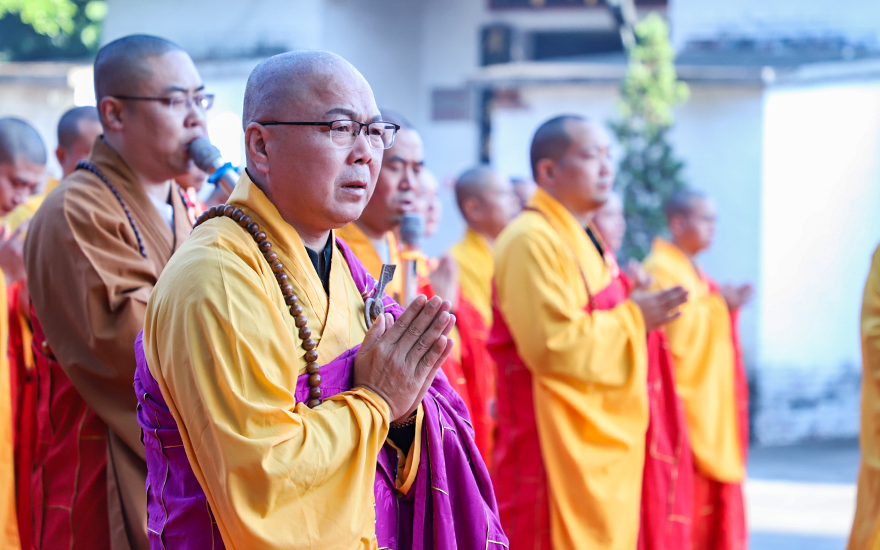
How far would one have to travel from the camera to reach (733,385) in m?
5.47

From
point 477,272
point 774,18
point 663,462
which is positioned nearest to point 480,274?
point 477,272

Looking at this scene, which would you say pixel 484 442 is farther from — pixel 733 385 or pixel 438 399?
pixel 438 399

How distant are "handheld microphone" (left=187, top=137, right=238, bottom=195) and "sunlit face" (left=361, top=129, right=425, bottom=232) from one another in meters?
0.88

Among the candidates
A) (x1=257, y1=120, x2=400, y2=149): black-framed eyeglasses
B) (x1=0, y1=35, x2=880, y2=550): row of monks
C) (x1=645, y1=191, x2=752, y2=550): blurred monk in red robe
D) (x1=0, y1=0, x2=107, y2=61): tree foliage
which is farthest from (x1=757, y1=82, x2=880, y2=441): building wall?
(x1=0, y1=0, x2=107, y2=61): tree foliage

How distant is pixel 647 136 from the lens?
8.98 meters

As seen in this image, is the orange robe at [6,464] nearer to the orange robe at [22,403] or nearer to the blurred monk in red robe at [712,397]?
the orange robe at [22,403]

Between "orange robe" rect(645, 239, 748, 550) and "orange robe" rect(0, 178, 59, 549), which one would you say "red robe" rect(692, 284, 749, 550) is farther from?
"orange robe" rect(0, 178, 59, 549)

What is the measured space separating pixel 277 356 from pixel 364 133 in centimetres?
51

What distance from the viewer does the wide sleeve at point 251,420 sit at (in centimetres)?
162

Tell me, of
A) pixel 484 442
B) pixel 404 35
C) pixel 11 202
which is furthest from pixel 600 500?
pixel 404 35

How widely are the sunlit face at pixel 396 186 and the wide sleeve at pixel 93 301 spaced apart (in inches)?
43.4

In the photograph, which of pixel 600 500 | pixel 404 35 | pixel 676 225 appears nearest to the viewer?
pixel 600 500

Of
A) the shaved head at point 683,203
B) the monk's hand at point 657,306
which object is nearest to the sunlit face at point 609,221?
the shaved head at point 683,203

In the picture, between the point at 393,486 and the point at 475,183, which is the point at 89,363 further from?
the point at 475,183
